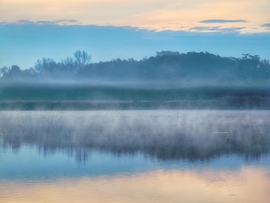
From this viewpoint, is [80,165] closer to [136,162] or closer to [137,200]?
[136,162]

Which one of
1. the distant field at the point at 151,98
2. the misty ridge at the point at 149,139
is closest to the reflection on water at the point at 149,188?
the misty ridge at the point at 149,139

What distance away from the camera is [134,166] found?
1338 centimetres

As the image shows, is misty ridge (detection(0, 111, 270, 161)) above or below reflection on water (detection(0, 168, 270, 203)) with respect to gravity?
above

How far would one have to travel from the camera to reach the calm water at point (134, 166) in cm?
1030

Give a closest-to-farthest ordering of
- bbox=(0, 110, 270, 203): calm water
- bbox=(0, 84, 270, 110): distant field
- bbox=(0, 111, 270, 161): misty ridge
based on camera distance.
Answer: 1. bbox=(0, 110, 270, 203): calm water
2. bbox=(0, 111, 270, 161): misty ridge
3. bbox=(0, 84, 270, 110): distant field

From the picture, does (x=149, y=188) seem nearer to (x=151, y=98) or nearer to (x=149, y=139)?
(x=149, y=139)

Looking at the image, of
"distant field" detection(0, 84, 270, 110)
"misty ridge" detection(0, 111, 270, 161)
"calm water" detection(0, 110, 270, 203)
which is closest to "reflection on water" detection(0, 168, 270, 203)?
"calm water" detection(0, 110, 270, 203)

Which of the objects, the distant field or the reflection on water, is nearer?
the reflection on water

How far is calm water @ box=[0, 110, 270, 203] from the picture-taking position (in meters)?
10.3

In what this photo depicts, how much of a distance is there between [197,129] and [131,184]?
43.8 ft

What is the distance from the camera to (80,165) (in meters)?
13.6

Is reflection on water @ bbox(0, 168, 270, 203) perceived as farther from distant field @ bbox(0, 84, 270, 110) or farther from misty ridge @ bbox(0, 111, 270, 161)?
distant field @ bbox(0, 84, 270, 110)

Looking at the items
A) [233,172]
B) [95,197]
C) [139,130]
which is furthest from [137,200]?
[139,130]

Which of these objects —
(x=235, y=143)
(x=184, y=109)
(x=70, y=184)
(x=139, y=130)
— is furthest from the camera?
(x=184, y=109)
